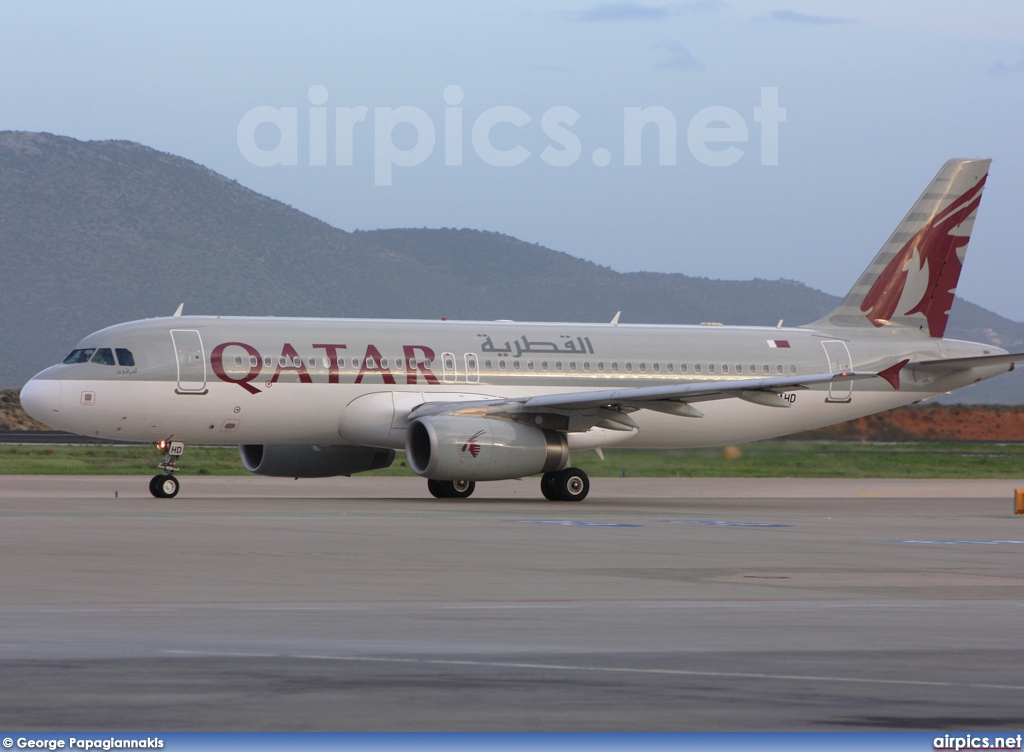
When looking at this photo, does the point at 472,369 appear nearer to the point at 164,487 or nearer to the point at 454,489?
the point at 454,489

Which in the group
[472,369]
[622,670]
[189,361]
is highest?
[472,369]

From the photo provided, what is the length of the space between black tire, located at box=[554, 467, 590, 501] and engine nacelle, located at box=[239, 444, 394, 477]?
410 cm

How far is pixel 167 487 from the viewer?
3238 centimetres

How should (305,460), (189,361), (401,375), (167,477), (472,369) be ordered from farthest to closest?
(305,460)
(472,369)
(401,375)
(189,361)
(167,477)

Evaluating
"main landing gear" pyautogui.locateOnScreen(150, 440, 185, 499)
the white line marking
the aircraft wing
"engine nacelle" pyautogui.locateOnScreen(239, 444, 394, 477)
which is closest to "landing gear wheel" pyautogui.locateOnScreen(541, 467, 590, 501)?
the aircraft wing

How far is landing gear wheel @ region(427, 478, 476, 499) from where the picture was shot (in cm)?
3491

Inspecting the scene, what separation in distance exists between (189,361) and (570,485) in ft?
26.7

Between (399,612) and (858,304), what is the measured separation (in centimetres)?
2872

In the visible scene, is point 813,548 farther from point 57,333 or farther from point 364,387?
point 57,333

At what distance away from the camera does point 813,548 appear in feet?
71.8

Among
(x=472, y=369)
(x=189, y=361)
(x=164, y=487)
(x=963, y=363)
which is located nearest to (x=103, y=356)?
(x=189, y=361)

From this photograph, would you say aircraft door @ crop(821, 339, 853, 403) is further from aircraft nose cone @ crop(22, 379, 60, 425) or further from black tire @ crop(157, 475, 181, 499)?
aircraft nose cone @ crop(22, 379, 60, 425)

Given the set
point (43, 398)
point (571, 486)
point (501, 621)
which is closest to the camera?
point (501, 621)

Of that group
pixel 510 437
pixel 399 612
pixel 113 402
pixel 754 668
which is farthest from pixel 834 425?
pixel 754 668
